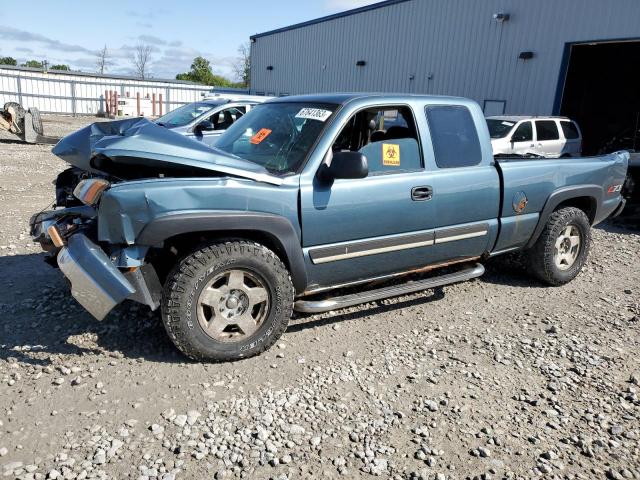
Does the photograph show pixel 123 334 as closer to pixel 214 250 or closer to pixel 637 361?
pixel 214 250

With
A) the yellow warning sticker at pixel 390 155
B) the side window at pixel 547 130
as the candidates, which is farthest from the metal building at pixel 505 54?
the yellow warning sticker at pixel 390 155

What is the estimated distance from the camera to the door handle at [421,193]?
3.94m

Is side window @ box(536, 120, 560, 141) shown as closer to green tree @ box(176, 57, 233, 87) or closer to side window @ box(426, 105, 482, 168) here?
side window @ box(426, 105, 482, 168)

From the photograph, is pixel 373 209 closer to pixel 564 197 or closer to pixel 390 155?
pixel 390 155

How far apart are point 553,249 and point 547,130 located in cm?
769

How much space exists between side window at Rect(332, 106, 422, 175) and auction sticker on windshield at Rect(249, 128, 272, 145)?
0.56 metres

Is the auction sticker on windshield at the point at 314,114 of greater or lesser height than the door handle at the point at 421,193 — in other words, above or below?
above

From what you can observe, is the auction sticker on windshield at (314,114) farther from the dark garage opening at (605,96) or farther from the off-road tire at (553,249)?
the dark garage opening at (605,96)

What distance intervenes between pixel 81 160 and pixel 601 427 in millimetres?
3917

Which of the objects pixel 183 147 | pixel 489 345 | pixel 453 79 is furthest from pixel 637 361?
pixel 453 79

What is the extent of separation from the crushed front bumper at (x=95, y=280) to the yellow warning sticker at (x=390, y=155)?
6.84 feet

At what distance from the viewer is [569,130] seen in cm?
1217

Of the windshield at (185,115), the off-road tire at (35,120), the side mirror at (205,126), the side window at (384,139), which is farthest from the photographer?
the off-road tire at (35,120)

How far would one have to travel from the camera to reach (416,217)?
157 inches
